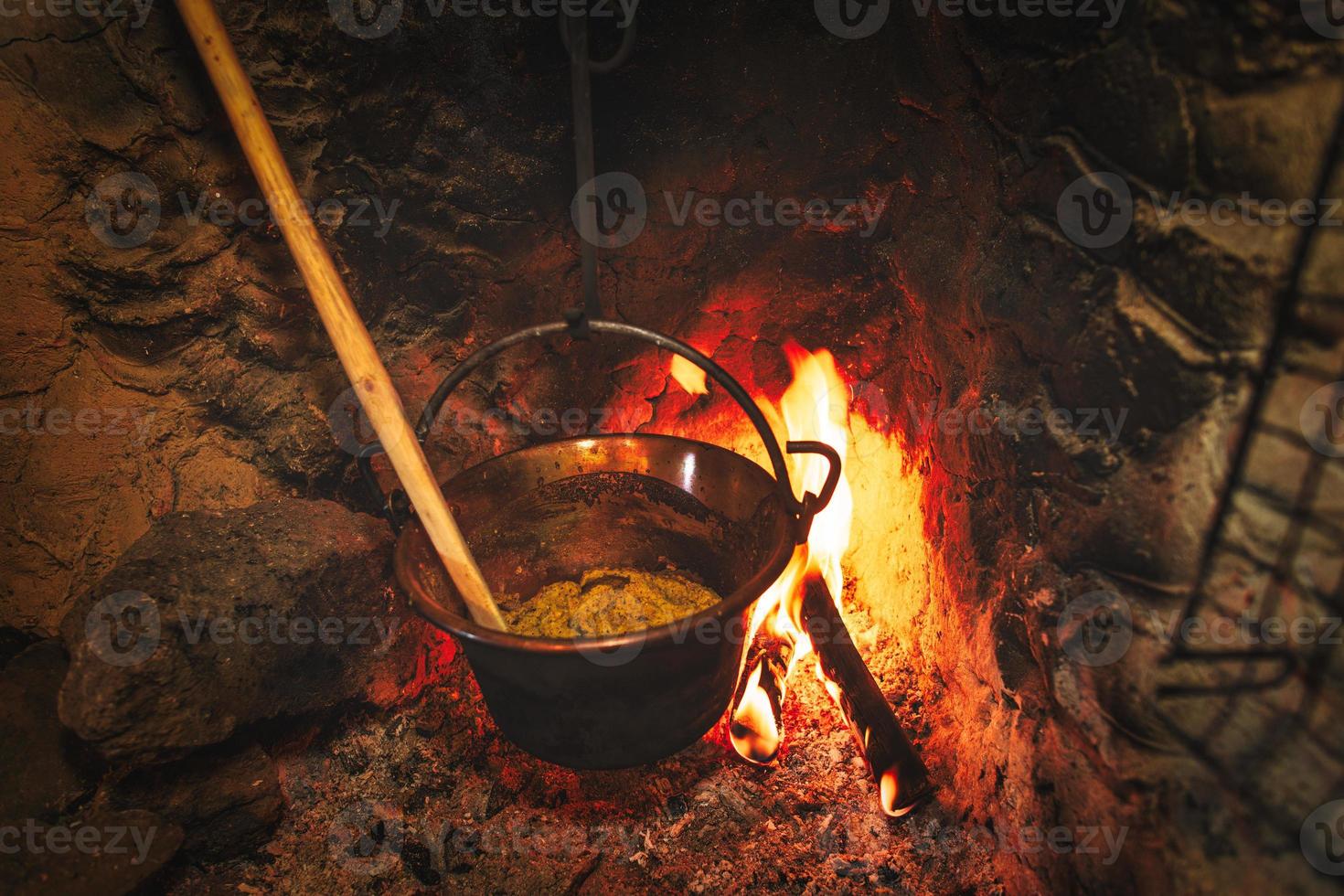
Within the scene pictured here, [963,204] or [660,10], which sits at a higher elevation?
[660,10]

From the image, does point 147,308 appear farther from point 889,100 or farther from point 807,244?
point 889,100

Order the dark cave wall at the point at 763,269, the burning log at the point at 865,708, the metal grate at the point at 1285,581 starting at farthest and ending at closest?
the burning log at the point at 865,708, the dark cave wall at the point at 763,269, the metal grate at the point at 1285,581

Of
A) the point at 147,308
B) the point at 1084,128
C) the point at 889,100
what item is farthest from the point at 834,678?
the point at 147,308

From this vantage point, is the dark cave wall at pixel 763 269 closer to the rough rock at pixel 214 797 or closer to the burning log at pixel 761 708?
the burning log at pixel 761 708

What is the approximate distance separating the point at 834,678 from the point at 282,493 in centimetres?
247

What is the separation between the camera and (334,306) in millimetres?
2139

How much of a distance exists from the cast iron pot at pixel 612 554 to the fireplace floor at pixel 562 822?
1.14 feet

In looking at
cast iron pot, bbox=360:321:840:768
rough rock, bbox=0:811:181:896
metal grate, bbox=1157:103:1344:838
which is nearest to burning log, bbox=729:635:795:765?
cast iron pot, bbox=360:321:840:768

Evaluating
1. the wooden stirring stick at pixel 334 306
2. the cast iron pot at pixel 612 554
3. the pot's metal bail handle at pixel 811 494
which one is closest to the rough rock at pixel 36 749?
the cast iron pot at pixel 612 554

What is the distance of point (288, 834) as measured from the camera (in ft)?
7.80

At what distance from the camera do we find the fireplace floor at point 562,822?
7.36 feet

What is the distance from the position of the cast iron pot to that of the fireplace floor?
348 mm

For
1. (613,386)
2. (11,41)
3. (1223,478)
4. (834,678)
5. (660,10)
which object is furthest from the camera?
(613,386)

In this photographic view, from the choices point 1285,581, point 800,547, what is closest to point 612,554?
point 800,547
